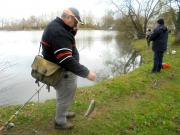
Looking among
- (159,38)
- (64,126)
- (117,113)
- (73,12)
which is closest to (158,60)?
(159,38)

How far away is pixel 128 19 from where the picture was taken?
1777 inches

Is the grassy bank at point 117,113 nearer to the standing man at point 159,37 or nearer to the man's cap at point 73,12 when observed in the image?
the standing man at point 159,37

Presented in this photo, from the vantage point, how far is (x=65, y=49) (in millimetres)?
4871

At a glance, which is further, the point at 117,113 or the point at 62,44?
the point at 117,113

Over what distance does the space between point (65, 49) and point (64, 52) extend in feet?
0.16

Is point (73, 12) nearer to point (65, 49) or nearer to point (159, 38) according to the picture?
point (65, 49)

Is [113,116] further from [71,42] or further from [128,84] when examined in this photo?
[128,84]

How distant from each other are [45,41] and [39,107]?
2573 millimetres

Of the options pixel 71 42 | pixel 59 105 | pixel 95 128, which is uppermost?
pixel 71 42

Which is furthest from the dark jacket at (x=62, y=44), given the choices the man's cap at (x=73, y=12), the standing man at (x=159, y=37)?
the standing man at (x=159, y=37)

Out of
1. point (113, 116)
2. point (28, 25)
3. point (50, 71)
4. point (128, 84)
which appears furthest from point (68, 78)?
point (28, 25)

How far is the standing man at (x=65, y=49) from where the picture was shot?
16.0ft

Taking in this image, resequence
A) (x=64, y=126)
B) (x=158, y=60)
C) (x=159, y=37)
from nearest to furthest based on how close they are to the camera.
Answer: (x=64, y=126) → (x=159, y=37) → (x=158, y=60)

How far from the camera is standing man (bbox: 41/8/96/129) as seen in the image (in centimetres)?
489
